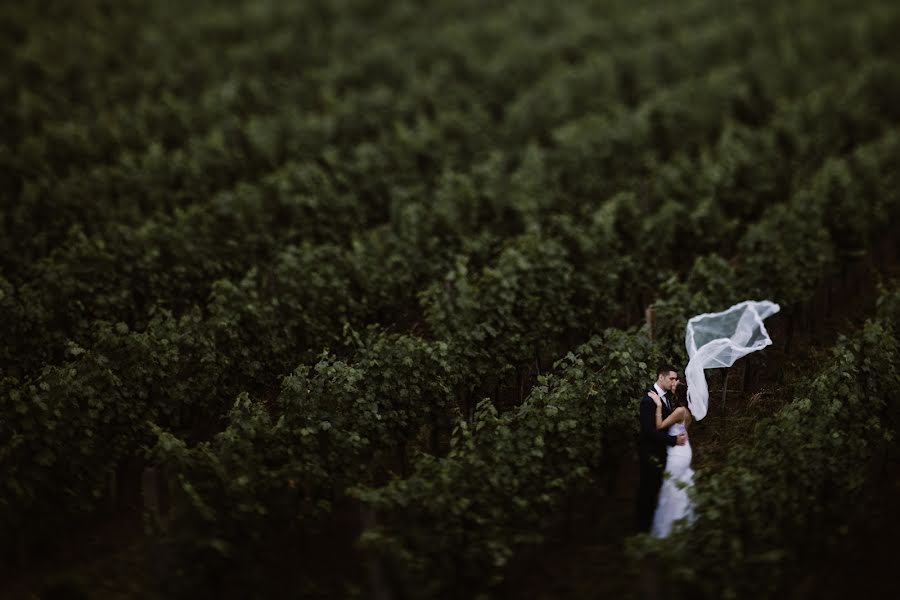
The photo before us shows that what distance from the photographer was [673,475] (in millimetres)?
7289

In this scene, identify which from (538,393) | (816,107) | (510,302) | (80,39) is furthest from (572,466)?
(80,39)

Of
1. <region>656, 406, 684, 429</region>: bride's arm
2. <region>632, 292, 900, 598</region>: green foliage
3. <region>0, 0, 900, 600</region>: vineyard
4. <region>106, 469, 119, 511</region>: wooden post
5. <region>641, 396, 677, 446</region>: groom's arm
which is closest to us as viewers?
<region>632, 292, 900, 598</region>: green foliage

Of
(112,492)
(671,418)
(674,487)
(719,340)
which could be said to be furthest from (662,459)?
(112,492)

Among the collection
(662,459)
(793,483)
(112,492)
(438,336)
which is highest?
(438,336)

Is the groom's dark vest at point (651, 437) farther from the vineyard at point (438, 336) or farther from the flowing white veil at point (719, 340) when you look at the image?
the flowing white veil at point (719, 340)

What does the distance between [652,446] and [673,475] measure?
1.00ft

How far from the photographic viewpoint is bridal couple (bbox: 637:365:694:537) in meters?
7.23

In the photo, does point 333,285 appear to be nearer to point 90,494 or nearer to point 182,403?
point 182,403

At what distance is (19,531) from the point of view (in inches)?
311

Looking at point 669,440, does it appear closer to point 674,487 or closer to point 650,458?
point 650,458

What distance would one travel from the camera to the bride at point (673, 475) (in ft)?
23.6

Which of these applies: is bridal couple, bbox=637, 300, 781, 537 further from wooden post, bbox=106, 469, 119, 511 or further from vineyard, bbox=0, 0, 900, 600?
wooden post, bbox=106, 469, 119, 511

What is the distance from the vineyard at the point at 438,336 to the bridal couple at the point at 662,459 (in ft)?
1.09

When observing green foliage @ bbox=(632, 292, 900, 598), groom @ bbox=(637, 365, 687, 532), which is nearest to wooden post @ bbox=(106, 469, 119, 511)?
groom @ bbox=(637, 365, 687, 532)
